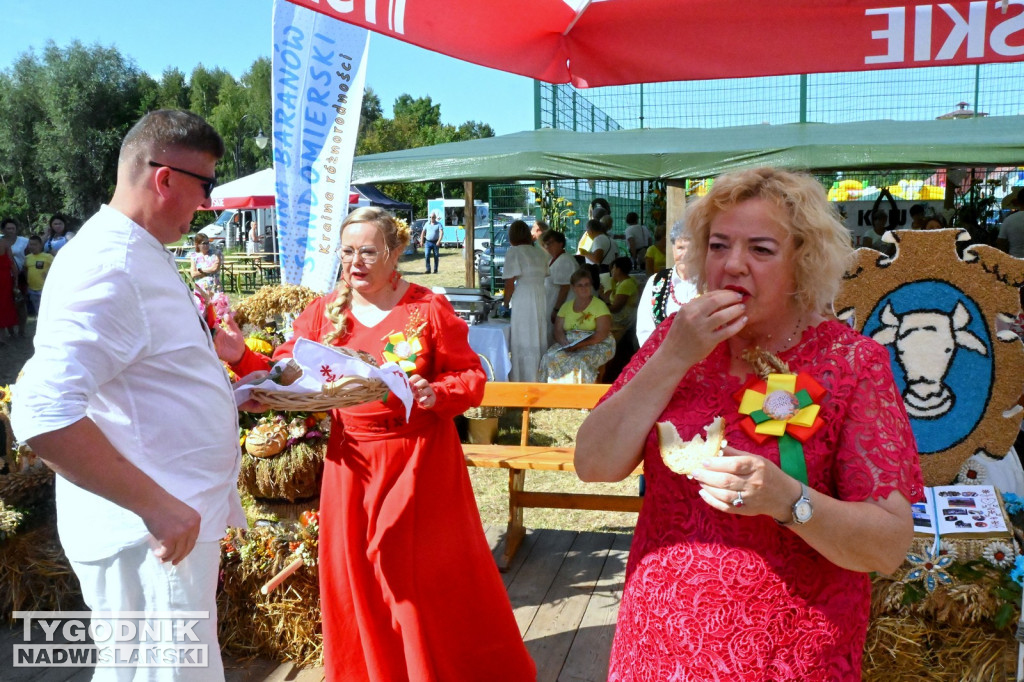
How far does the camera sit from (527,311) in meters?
9.09

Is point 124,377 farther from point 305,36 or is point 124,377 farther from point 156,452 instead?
point 305,36

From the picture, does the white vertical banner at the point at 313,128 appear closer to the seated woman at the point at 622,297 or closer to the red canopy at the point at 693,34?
the red canopy at the point at 693,34

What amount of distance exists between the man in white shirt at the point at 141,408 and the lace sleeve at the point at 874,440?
4.81ft

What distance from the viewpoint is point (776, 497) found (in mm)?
1421

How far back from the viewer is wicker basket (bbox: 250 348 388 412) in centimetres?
265

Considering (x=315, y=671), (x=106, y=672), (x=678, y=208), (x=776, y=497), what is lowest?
(x=315, y=671)

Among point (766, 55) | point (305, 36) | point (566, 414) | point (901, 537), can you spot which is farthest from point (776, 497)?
point (566, 414)

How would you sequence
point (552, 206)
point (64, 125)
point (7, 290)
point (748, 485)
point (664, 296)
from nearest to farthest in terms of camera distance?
point (748, 485) → point (664, 296) → point (7, 290) → point (552, 206) → point (64, 125)

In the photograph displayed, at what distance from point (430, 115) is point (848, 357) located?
6974 centimetres

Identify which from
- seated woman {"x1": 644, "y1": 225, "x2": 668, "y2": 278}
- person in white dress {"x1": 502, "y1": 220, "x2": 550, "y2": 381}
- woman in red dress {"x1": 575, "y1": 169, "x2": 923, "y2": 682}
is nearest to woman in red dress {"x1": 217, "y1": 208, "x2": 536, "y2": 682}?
woman in red dress {"x1": 575, "y1": 169, "x2": 923, "y2": 682}

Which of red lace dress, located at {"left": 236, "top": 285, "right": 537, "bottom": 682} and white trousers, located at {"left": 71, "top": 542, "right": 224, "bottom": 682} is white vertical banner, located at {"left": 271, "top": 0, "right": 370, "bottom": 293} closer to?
red lace dress, located at {"left": 236, "top": 285, "right": 537, "bottom": 682}

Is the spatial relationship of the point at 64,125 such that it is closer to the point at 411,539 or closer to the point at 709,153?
the point at 709,153

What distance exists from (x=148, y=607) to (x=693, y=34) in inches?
107

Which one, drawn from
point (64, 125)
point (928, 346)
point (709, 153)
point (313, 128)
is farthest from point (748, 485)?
point (64, 125)
